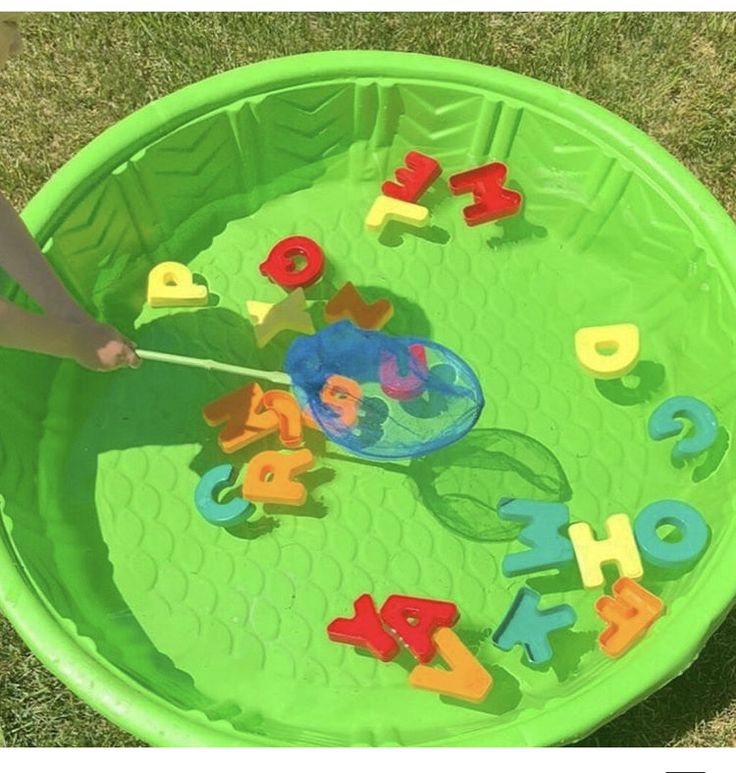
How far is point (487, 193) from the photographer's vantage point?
5.05 feet

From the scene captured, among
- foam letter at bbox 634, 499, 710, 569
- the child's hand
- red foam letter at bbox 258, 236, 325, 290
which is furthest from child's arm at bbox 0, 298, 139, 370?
foam letter at bbox 634, 499, 710, 569

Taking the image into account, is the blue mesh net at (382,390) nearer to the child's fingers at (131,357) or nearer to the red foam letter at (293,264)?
the red foam letter at (293,264)

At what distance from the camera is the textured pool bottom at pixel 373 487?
1244 millimetres

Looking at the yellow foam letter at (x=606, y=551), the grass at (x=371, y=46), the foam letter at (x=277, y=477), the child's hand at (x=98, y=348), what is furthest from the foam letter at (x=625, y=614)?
the grass at (x=371, y=46)

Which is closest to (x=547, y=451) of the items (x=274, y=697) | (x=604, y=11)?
(x=274, y=697)

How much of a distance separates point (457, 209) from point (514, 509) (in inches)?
21.6

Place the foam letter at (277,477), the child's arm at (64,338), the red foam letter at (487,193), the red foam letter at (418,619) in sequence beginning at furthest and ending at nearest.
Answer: the red foam letter at (487,193) < the foam letter at (277,477) < the red foam letter at (418,619) < the child's arm at (64,338)

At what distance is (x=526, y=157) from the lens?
60.9 inches

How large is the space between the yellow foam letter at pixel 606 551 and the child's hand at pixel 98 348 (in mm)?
644

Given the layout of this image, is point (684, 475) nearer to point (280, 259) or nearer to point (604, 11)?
point (280, 259)

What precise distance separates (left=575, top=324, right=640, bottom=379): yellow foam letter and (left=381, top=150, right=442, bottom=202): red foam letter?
1.19 ft

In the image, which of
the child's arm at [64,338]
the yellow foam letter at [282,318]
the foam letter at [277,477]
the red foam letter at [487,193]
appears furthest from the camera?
the red foam letter at [487,193]

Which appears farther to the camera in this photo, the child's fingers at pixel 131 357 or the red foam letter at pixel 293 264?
the red foam letter at pixel 293 264

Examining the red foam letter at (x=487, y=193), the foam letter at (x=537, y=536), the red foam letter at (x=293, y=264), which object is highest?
the red foam letter at (x=487, y=193)
